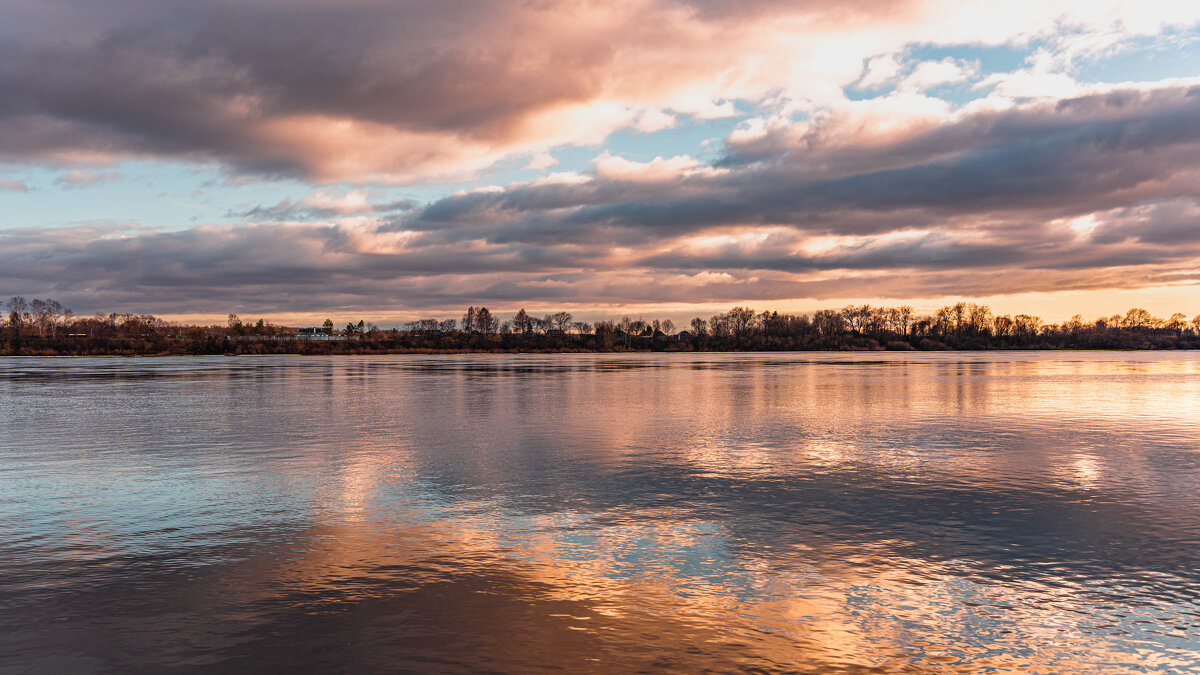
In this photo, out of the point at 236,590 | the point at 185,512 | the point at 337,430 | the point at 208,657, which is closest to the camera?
the point at 208,657

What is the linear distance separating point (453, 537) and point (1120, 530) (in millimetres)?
10484

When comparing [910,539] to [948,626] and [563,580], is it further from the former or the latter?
[563,580]

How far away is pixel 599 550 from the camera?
35.9 feet

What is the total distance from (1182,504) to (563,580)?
11909 mm

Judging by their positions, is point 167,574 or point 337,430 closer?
point 167,574

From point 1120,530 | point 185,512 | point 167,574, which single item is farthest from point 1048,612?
point 185,512

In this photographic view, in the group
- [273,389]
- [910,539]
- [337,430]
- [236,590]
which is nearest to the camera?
[236,590]

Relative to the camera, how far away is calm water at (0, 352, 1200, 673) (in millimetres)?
7664

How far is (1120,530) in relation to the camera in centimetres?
1211

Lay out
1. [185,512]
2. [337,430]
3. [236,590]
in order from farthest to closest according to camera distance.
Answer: [337,430]
[185,512]
[236,590]

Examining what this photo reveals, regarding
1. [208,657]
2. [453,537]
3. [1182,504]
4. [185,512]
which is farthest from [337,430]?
[1182,504]

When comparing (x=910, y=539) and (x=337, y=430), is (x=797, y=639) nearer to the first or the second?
(x=910, y=539)

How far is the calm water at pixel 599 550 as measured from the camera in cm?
766

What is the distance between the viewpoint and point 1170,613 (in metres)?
8.44
